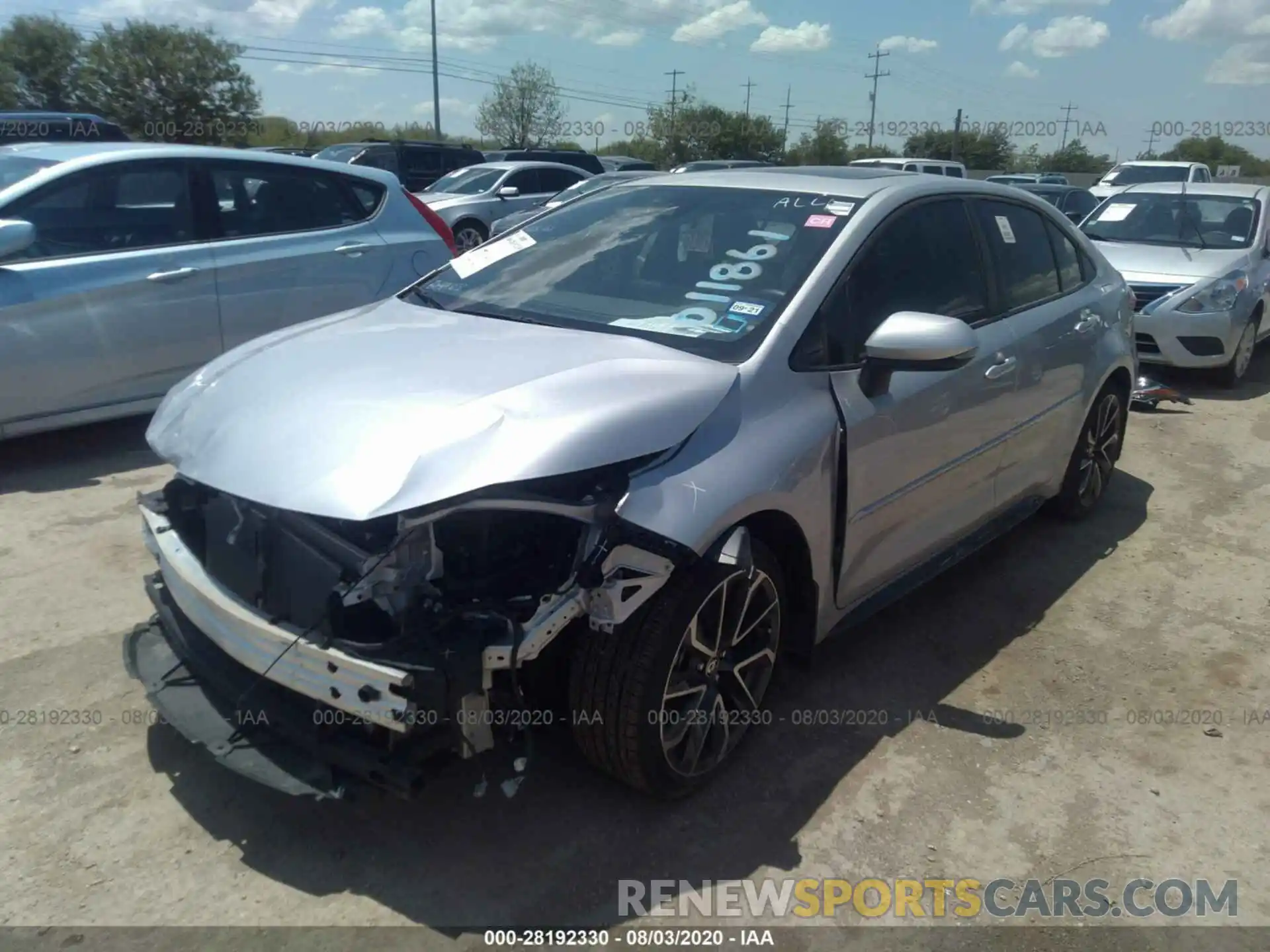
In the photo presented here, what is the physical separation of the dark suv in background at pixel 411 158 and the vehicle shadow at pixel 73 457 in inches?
546

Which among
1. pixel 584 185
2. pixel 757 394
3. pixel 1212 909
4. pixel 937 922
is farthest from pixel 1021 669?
pixel 584 185

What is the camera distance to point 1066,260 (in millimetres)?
4590

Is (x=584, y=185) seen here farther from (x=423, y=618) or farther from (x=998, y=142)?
(x=998, y=142)

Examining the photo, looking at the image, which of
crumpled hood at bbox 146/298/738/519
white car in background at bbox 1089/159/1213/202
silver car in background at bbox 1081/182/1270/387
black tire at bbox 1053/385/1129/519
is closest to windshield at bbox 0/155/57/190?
crumpled hood at bbox 146/298/738/519

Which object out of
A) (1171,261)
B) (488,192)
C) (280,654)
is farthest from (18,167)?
(488,192)

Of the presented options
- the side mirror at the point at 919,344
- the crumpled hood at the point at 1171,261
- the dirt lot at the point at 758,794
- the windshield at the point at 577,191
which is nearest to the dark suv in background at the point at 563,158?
the windshield at the point at 577,191

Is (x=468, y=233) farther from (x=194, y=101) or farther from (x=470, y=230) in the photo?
(x=194, y=101)

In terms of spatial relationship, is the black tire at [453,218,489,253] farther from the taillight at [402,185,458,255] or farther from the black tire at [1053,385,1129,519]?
the black tire at [1053,385,1129,519]

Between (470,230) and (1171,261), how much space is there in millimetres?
9920

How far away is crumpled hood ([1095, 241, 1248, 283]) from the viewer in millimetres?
8398

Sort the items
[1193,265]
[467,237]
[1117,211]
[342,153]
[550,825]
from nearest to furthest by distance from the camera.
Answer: [550,825]
[1193,265]
[1117,211]
[467,237]
[342,153]

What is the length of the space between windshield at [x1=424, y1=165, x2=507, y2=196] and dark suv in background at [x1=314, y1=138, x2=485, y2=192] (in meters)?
2.69

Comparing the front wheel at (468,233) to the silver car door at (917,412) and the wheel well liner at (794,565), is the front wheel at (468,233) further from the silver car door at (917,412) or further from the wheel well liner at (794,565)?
the wheel well liner at (794,565)

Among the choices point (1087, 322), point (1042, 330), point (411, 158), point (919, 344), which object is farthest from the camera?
point (411, 158)
